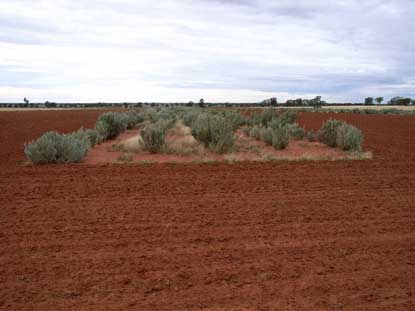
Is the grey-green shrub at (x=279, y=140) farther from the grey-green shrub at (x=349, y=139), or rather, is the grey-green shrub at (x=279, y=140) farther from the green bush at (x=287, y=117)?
the green bush at (x=287, y=117)

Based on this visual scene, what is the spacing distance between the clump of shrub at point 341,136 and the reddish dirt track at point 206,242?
23.7ft

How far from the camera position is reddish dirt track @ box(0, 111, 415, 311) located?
477cm

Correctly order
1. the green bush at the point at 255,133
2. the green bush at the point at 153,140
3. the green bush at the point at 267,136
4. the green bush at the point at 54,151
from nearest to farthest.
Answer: the green bush at the point at 54,151
the green bush at the point at 153,140
the green bush at the point at 267,136
the green bush at the point at 255,133

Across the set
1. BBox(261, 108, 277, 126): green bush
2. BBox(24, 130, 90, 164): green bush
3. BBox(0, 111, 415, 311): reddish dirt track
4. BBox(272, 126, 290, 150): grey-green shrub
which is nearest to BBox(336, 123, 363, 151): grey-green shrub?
BBox(272, 126, 290, 150): grey-green shrub

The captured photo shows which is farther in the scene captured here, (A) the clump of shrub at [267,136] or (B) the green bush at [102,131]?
(B) the green bush at [102,131]

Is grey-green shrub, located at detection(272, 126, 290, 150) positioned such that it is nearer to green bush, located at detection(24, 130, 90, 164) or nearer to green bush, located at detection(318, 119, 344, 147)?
green bush, located at detection(318, 119, 344, 147)

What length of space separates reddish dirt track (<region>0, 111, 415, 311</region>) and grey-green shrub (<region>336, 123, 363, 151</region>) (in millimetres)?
7187

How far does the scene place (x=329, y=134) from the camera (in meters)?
20.4

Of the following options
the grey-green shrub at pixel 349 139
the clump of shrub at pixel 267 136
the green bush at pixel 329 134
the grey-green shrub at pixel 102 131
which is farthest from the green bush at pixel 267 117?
the grey-green shrub at pixel 102 131

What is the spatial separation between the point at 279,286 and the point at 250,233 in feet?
6.14

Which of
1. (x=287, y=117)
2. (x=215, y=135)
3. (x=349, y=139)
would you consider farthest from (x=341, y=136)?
(x=287, y=117)

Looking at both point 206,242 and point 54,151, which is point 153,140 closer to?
point 54,151

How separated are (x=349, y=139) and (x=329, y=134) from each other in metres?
1.90

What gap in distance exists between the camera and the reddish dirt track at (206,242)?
15.7ft
